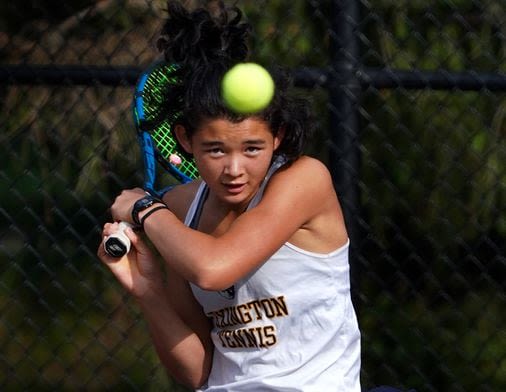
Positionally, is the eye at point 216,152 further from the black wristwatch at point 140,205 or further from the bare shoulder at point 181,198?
the bare shoulder at point 181,198

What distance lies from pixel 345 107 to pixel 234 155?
109cm

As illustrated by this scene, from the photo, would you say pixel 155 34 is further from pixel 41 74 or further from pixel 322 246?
pixel 322 246

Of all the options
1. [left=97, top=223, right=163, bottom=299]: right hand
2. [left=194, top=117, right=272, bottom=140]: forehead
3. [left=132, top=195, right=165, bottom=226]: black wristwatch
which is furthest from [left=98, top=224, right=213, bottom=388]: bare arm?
[left=194, top=117, right=272, bottom=140]: forehead

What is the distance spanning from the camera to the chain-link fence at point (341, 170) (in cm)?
392

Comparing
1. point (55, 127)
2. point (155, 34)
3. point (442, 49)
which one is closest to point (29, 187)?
point (55, 127)

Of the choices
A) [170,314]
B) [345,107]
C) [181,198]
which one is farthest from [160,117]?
[345,107]

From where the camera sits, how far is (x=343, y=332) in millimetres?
2998

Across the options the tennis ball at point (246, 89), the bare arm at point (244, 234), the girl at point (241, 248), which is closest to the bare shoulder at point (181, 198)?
the girl at point (241, 248)

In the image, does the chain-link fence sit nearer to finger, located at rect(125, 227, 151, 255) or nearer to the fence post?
the fence post

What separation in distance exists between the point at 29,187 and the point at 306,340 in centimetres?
162

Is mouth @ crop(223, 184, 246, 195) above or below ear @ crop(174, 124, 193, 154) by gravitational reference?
below

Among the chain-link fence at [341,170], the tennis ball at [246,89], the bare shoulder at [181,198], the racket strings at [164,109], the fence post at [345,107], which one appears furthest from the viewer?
the chain-link fence at [341,170]

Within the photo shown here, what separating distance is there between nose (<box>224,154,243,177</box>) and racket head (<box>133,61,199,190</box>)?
0.24 meters

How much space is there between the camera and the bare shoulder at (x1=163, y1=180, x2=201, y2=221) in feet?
10.2
